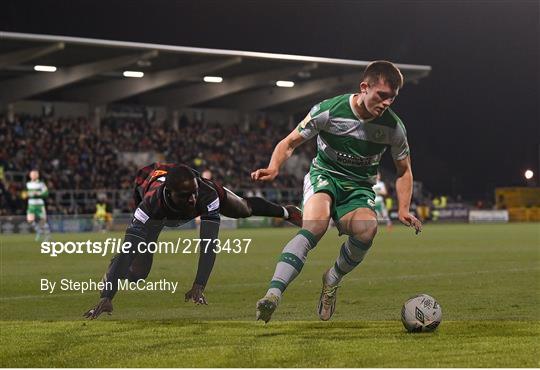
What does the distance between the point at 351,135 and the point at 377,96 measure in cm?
36

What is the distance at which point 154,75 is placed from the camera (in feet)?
85.4

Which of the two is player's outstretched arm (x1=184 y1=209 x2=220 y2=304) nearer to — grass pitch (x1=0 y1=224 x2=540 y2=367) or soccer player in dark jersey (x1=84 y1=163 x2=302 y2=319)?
soccer player in dark jersey (x1=84 y1=163 x2=302 y2=319)

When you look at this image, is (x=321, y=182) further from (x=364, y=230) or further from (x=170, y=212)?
(x=170, y=212)

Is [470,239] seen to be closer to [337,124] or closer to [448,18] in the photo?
[448,18]

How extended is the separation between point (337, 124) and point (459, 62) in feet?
29.4

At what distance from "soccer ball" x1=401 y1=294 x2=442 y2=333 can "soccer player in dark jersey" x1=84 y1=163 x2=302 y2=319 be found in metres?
1.42

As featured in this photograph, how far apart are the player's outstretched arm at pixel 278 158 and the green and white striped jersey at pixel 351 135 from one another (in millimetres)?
83

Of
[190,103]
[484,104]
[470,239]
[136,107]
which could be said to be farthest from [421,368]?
[136,107]

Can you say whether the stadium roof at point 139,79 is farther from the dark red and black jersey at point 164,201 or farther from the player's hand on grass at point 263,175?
the player's hand on grass at point 263,175

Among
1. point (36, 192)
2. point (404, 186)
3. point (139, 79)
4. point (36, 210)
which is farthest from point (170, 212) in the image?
point (139, 79)

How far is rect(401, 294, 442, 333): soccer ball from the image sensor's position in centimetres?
612

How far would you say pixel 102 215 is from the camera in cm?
2358

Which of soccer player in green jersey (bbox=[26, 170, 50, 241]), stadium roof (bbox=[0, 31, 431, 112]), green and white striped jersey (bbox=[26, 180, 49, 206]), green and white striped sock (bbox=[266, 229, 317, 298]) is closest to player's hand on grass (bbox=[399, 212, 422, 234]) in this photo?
green and white striped sock (bbox=[266, 229, 317, 298])

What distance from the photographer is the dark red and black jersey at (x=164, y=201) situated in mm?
6367
